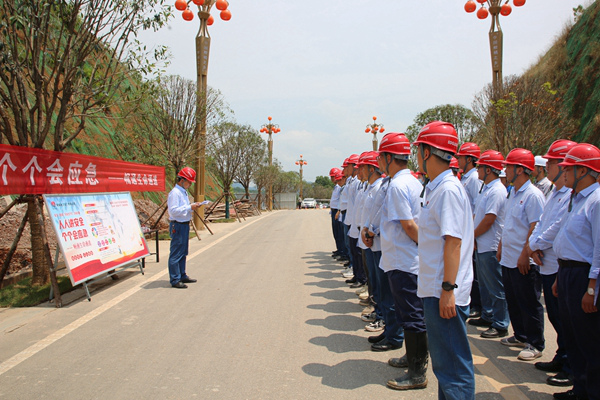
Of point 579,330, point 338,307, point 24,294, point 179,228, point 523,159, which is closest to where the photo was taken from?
point 579,330

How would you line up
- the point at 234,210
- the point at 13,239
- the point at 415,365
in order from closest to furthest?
the point at 415,365 → the point at 13,239 → the point at 234,210

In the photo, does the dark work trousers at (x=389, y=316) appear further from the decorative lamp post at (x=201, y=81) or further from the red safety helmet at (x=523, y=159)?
the decorative lamp post at (x=201, y=81)

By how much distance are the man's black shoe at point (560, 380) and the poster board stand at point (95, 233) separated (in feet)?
20.0

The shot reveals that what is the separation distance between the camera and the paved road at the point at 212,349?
3.78 metres

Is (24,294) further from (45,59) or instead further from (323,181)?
(323,181)

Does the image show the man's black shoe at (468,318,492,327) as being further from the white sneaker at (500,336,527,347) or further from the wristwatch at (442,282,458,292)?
the wristwatch at (442,282,458,292)

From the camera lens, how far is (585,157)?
3.64 meters

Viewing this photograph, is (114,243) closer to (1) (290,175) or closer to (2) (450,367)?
(2) (450,367)

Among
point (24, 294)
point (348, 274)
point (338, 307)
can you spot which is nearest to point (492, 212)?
point (338, 307)

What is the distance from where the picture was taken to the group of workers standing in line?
9.53 ft

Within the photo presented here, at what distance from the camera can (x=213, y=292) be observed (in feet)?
24.0

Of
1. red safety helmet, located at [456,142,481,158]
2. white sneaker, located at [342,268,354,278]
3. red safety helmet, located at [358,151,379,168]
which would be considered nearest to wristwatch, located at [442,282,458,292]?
red safety helmet, located at [358,151,379,168]

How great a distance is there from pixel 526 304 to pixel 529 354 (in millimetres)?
507

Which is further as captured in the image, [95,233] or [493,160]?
[95,233]
